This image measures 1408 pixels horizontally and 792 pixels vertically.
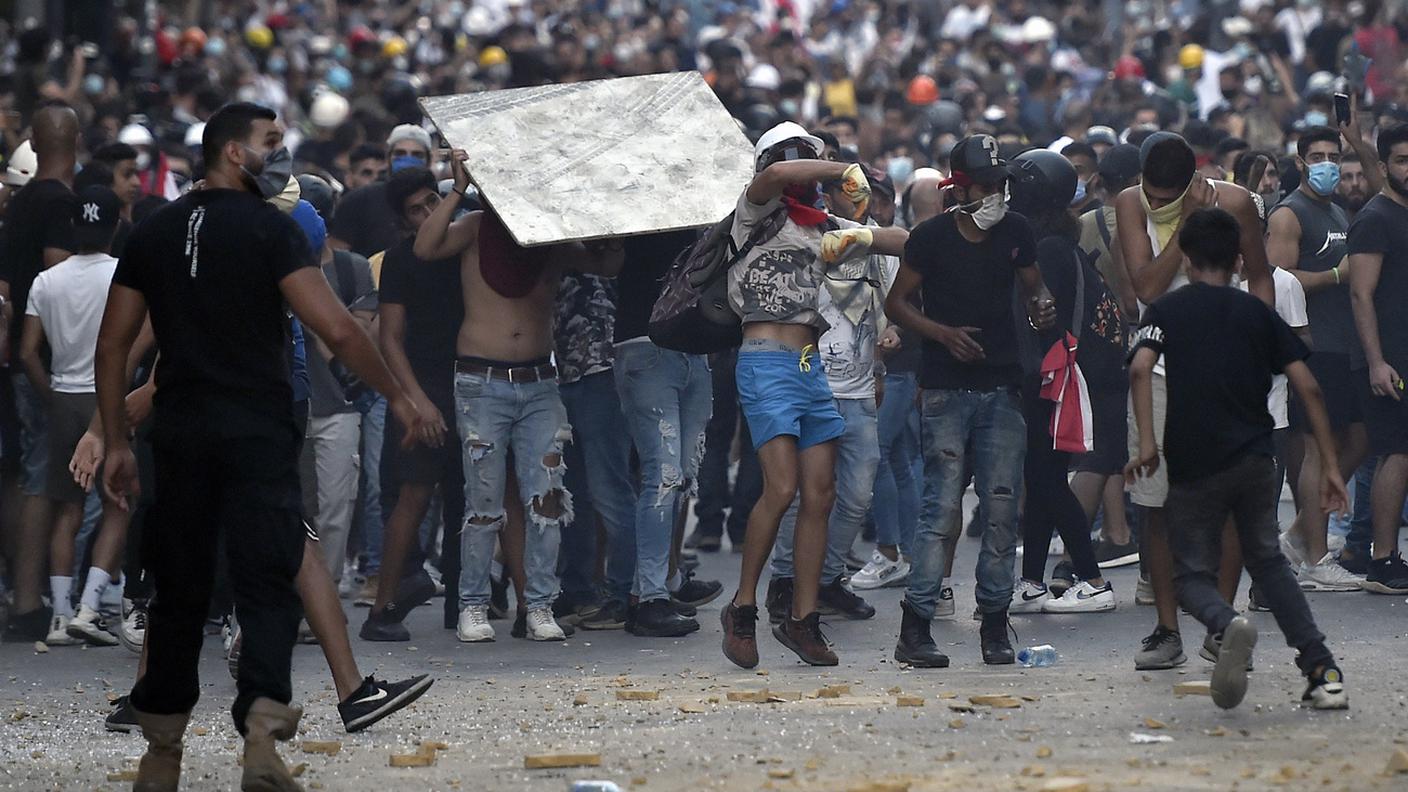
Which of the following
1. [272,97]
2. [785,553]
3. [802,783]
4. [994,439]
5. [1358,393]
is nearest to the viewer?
[802,783]

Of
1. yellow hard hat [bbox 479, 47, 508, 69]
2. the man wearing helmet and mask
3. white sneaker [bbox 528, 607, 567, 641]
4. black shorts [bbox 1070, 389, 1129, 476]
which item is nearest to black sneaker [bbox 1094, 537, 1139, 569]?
black shorts [bbox 1070, 389, 1129, 476]

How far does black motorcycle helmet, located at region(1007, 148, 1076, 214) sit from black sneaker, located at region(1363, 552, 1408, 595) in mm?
2182

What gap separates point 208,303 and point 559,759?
5.33ft

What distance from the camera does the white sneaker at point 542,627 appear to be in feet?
29.6

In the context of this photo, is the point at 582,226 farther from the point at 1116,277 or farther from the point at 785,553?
the point at 1116,277

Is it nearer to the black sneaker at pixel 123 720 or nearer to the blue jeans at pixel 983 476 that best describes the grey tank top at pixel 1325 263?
the blue jeans at pixel 983 476

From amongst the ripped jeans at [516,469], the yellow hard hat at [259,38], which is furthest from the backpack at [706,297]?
the yellow hard hat at [259,38]

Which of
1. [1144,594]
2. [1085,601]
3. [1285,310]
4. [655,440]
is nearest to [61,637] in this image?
[655,440]

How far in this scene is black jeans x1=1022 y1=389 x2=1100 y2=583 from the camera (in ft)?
30.8

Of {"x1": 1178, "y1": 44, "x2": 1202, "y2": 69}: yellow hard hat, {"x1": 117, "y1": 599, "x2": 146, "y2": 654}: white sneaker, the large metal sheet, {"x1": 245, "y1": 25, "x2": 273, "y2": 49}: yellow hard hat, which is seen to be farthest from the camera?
{"x1": 245, "y1": 25, "x2": 273, "y2": 49}: yellow hard hat

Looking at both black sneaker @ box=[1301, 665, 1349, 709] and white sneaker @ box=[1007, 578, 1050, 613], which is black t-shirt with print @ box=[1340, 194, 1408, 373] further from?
black sneaker @ box=[1301, 665, 1349, 709]

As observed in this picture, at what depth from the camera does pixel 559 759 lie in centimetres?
592

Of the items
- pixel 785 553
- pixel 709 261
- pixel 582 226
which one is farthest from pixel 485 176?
pixel 785 553

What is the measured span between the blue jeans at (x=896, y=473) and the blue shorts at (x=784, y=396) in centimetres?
255
